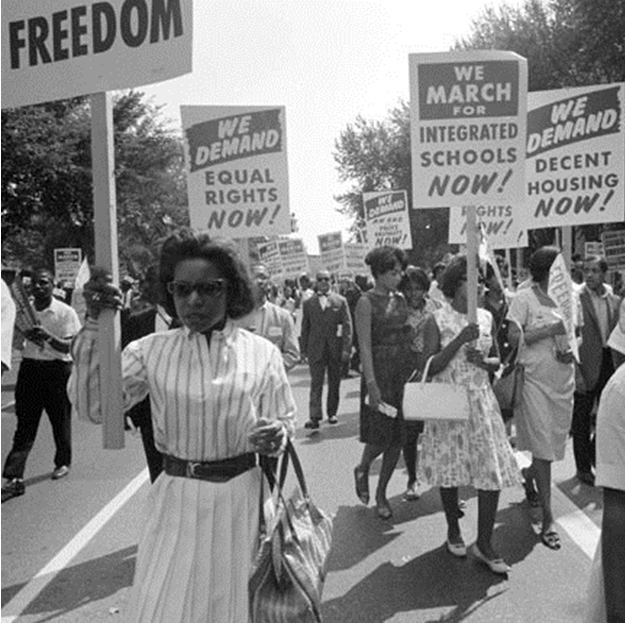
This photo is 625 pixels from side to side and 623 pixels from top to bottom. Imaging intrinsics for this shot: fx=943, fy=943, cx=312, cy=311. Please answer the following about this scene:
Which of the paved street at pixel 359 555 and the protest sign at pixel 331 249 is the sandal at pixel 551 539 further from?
the protest sign at pixel 331 249

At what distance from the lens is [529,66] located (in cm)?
3238

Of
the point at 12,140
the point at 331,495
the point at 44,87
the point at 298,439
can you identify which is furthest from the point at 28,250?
the point at 44,87

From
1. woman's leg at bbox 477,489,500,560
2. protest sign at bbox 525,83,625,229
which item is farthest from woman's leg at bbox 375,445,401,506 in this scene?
protest sign at bbox 525,83,625,229

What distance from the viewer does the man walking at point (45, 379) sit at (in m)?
7.70

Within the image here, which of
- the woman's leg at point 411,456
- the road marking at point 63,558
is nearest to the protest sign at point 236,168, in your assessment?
the woman's leg at point 411,456

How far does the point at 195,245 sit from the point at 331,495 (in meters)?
4.25

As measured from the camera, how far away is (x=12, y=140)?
28625 millimetres

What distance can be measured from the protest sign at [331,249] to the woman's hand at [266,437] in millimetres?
18798

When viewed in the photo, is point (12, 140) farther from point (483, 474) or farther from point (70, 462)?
point (483, 474)

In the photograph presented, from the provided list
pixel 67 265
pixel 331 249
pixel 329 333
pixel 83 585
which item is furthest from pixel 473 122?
pixel 67 265

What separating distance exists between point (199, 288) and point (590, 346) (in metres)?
5.13

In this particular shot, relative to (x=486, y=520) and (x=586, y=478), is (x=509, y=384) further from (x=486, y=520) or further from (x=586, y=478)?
(x=586, y=478)

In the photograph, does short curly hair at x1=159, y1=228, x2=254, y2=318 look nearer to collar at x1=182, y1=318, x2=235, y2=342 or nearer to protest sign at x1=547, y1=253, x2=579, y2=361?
collar at x1=182, y1=318, x2=235, y2=342

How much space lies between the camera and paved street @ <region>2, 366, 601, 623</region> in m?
4.73
